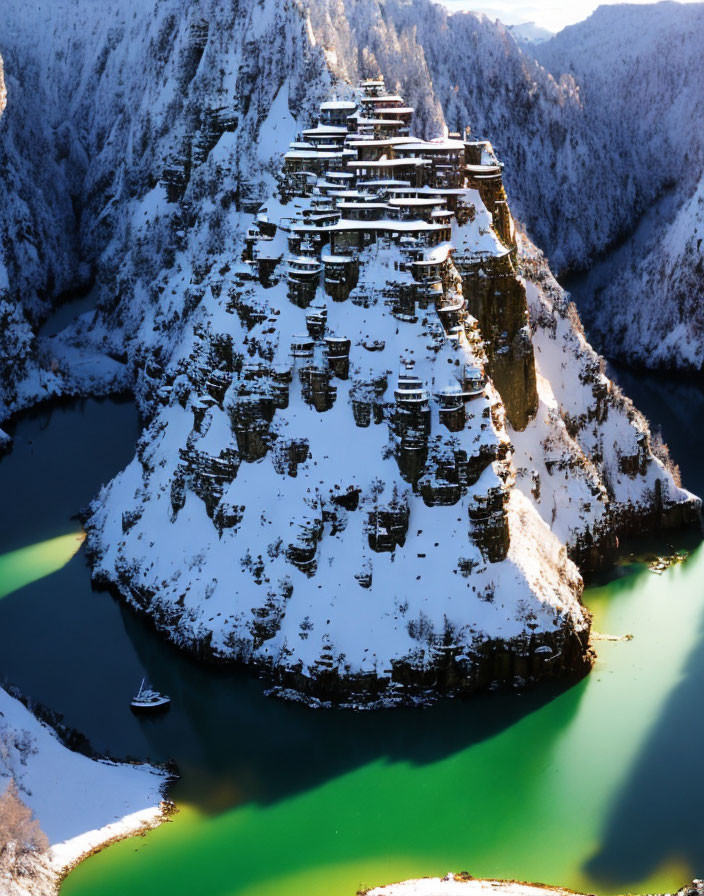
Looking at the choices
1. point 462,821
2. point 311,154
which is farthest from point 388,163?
point 462,821

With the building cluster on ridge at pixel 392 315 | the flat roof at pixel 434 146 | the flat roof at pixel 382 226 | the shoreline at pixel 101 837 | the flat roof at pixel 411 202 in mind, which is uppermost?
the flat roof at pixel 434 146

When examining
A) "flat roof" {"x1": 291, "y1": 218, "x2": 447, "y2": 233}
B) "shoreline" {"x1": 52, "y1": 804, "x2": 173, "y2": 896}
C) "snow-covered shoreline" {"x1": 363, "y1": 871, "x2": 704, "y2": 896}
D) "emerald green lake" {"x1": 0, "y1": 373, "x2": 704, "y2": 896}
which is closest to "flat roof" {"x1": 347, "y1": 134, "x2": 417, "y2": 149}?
"flat roof" {"x1": 291, "y1": 218, "x2": 447, "y2": 233}

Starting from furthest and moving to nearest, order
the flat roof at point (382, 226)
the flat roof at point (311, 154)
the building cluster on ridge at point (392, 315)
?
1. the flat roof at point (311, 154)
2. the flat roof at point (382, 226)
3. the building cluster on ridge at point (392, 315)

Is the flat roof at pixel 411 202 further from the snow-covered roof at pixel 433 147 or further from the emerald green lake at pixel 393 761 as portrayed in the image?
the emerald green lake at pixel 393 761

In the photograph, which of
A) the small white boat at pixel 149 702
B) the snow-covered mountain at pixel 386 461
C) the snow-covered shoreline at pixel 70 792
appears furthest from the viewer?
the snow-covered mountain at pixel 386 461

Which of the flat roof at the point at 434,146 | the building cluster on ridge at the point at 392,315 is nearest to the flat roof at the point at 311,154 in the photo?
the building cluster on ridge at the point at 392,315

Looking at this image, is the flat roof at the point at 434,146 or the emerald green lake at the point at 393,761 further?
the flat roof at the point at 434,146
